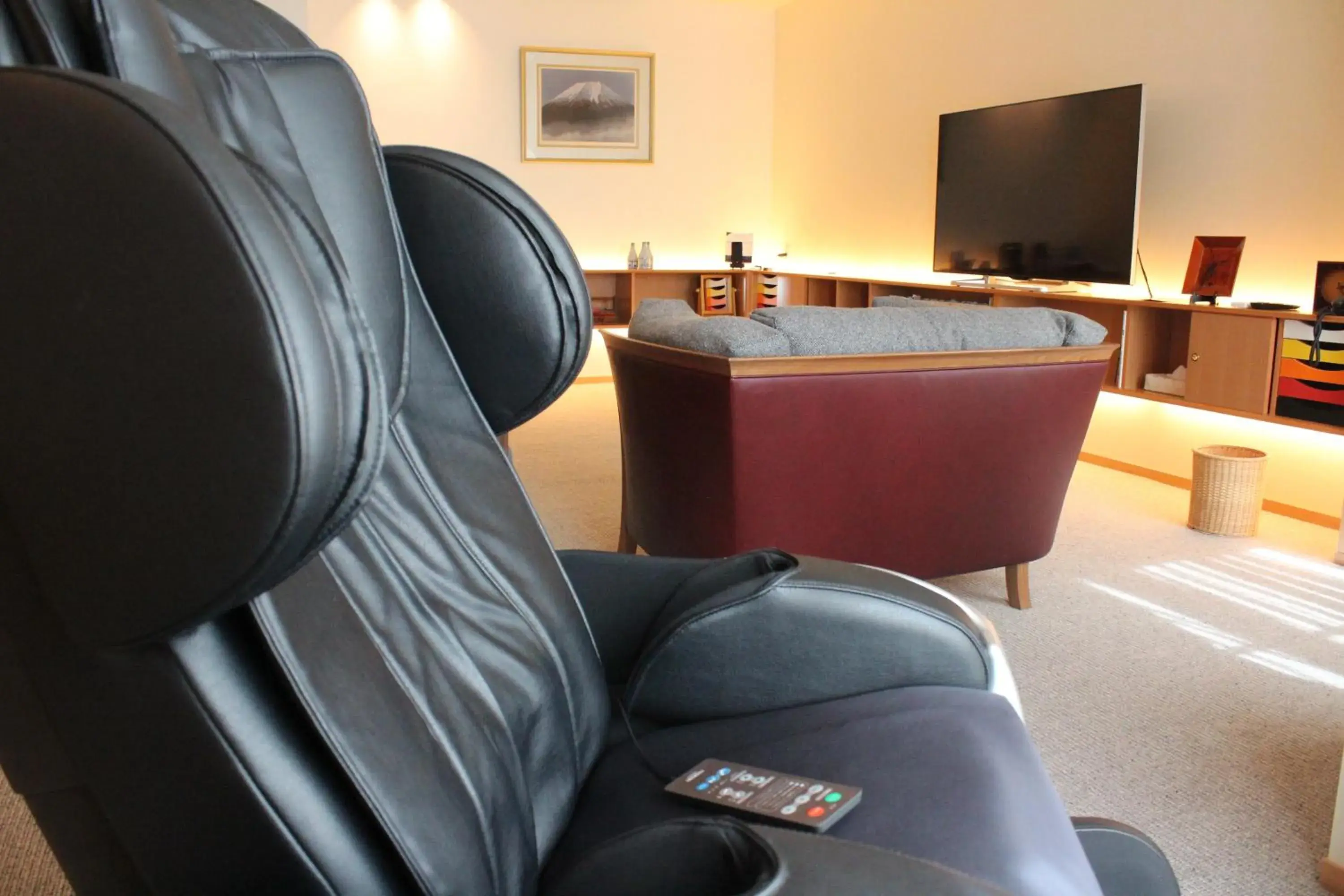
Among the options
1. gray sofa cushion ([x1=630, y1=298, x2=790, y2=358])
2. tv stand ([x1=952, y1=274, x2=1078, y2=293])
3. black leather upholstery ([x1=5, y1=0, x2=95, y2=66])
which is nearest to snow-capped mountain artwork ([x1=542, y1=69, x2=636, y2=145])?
tv stand ([x1=952, y1=274, x2=1078, y2=293])

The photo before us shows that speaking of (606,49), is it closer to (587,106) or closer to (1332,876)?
(587,106)

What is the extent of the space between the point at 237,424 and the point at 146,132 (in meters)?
0.14

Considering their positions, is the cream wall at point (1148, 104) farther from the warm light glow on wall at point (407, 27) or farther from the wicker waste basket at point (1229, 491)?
the warm light glow on wall at point (407, 27)

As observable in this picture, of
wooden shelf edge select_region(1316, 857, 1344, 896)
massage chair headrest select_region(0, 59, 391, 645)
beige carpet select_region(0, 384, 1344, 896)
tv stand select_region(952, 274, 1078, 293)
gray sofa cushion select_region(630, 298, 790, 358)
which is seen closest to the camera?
massage chair headrest select_region(0, 59, 391, 645)

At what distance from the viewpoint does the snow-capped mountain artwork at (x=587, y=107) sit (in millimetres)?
7414

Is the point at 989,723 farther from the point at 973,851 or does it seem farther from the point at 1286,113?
the point at 1286,113

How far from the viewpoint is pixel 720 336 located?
249 cm

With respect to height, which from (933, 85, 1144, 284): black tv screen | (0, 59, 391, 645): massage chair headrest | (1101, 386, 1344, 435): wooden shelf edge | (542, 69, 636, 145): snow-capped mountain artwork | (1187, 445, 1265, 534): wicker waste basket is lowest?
(1187, 445, 1265, 534): wicker waste basket

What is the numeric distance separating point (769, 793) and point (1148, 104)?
4.62 meters

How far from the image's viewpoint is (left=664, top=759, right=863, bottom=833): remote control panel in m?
0.89

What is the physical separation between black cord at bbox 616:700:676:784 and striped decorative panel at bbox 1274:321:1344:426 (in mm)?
3377

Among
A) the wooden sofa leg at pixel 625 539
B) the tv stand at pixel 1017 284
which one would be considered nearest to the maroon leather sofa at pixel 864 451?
the wooden sofa leg at pixel 625 539

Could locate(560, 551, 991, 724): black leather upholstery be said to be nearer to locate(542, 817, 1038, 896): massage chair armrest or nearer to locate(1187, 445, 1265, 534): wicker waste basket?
locate(542, 817, 1038, 896): massage chair armrest

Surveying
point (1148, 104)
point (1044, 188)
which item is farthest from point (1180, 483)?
point (1148, 104)
